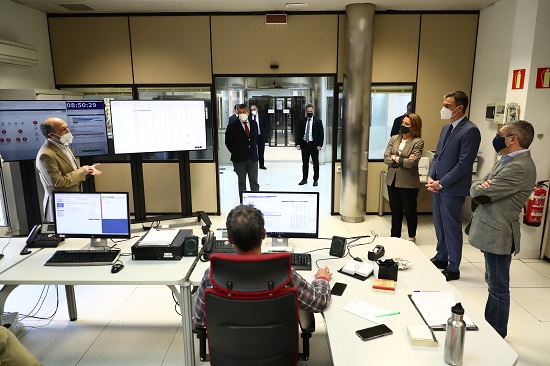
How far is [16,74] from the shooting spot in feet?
16.3

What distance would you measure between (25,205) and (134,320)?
2.37 m

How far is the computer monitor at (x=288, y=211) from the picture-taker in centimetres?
268

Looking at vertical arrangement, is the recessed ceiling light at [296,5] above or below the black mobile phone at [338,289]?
above

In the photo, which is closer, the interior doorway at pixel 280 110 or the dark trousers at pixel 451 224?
the dark trousers at pixel 451 224

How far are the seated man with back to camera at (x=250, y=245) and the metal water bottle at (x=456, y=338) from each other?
63 centimetres

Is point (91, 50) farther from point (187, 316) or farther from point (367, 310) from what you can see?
point (367, 310)

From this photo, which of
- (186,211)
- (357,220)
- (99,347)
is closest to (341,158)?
(357,220)

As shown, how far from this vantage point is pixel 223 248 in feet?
9.07

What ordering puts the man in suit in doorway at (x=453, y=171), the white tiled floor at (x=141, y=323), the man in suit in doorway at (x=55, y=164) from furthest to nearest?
the man in suit in doorway at (x=453, y=171) → the man in suit in doorway at (x=55, y=164) → the white tiled floor at (x=141, y=323)

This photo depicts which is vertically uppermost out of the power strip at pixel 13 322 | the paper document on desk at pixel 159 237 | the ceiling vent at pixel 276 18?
the ceiling vent at pixel 276 18

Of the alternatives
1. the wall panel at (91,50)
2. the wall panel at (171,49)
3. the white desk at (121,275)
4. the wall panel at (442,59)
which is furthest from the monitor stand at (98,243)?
the wall panel at (442,59)

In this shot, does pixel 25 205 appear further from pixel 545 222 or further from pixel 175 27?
pixel 545 222

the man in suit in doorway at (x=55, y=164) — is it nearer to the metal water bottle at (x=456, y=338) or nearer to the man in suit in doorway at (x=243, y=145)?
the man in suit in doorway at (x=243, y=145)

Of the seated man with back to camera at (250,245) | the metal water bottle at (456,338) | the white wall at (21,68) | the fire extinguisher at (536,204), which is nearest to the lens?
the metal water bottle at (456,338)
